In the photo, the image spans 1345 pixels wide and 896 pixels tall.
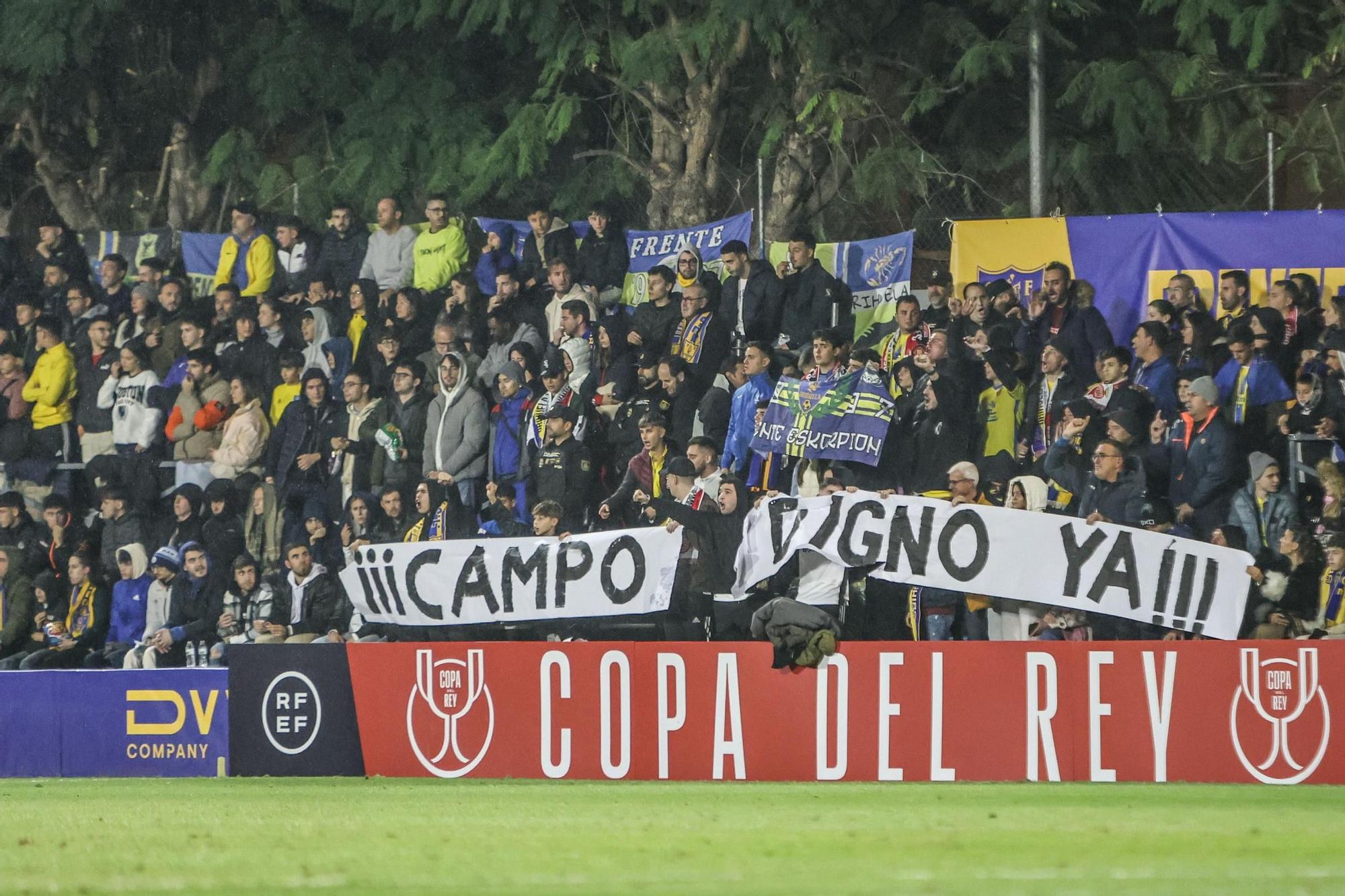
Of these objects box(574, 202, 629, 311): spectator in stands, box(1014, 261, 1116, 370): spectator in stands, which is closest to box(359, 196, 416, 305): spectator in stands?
box(574, 202, 629, 311): spectator in stands

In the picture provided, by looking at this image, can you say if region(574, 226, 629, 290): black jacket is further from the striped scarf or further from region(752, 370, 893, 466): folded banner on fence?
region(752, 370, 893, 466): folded banner on fence

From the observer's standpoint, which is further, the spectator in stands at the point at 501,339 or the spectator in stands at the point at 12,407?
the spectator in stands at the point at 12,407

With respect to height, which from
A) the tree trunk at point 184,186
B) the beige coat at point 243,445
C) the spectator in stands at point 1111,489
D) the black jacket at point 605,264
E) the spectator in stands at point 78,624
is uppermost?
the tree trunk at point 184,186

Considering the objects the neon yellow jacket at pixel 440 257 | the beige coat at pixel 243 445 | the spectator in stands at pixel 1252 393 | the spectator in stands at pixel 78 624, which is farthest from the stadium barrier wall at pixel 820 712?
the neon yellow jacket at pixel 440 257

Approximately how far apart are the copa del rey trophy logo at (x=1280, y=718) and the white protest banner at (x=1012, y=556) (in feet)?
2.54

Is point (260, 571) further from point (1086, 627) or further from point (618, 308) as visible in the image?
point (1086, 627)

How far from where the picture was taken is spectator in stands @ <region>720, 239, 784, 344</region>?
15.8m

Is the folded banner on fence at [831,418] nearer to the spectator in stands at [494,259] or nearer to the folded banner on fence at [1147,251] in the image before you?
the folded banner on fence at [1147,251]

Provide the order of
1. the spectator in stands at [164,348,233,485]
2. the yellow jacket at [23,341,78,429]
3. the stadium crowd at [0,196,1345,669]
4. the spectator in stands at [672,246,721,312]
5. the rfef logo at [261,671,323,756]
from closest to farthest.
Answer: the stadium crowd at [0,196,1345,669], the rfef logo at [261,671,323,756], the spectator in stands at [672,246,721,312], the spectator in stands at [164,348,233,485], the yellow jacket at [23,341,78,429]

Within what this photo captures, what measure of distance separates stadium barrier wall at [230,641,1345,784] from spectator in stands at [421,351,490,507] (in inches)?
109

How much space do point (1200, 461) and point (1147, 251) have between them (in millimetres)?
2767

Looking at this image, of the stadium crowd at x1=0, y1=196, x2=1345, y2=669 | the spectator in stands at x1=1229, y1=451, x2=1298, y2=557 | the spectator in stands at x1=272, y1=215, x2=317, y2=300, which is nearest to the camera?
the spectator in stands at x1=1229, y1=451, x2=1298, y2=557

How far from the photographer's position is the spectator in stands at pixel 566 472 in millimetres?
15164

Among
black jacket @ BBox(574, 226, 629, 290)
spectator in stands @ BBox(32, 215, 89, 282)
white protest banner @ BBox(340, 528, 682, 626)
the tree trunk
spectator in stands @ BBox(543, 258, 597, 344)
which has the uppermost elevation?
the tree trunk
